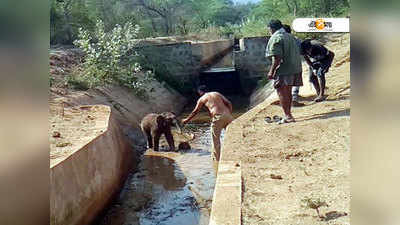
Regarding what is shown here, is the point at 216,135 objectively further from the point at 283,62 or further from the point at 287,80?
the point at 283,62

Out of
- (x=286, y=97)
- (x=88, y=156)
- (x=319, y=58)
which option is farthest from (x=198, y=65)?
(x=88, y=156)

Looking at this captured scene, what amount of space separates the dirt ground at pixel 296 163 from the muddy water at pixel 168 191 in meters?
1.31

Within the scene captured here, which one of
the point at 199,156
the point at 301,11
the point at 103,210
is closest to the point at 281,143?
the point at 103,210

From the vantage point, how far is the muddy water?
692cm

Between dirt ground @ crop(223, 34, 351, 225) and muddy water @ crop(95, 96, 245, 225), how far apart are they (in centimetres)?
131

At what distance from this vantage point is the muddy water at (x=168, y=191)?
272 inches

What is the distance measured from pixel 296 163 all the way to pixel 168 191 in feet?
10.6

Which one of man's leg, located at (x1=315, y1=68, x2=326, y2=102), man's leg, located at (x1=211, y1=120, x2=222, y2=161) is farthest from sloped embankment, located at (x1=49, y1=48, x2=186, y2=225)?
man's leg, located at (x1=315, y1=68, x2=326, y2=102)

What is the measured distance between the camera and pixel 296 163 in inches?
225

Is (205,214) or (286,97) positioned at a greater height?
(286,97)

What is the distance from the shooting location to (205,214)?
22.8 feet
